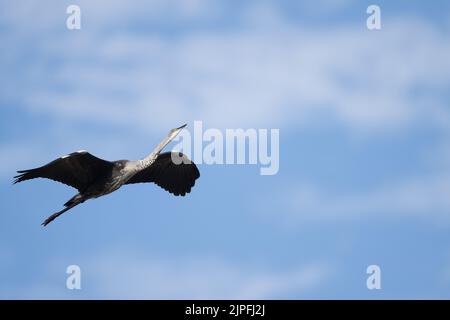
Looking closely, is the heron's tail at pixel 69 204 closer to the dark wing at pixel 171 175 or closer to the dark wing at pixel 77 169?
the dark wing at pixel 77 169

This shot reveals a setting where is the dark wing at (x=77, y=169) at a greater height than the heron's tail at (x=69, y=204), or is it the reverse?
the dark wing at (x=77, y=169)

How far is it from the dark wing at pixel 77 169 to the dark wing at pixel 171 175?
200cm

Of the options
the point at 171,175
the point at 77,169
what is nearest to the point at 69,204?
the point at 77,169

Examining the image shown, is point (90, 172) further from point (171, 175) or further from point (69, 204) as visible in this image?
point (171, 175)

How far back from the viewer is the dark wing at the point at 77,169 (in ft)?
102

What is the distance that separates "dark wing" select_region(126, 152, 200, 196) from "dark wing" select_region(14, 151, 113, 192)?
2.00 m

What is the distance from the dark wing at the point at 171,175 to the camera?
110ft

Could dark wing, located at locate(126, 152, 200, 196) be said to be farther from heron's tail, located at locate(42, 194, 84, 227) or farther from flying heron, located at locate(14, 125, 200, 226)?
heron's tail, located at locate(42, 194, 84, 227)

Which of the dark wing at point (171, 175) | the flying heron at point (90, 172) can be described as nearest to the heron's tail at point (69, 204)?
the flying heron at point (90, 172)

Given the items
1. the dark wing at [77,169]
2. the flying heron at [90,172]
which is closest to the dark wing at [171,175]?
the flying heron at [90,172]

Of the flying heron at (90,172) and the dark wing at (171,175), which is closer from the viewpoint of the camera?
the flying heron at (90,172)

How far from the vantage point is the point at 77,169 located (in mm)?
31562
